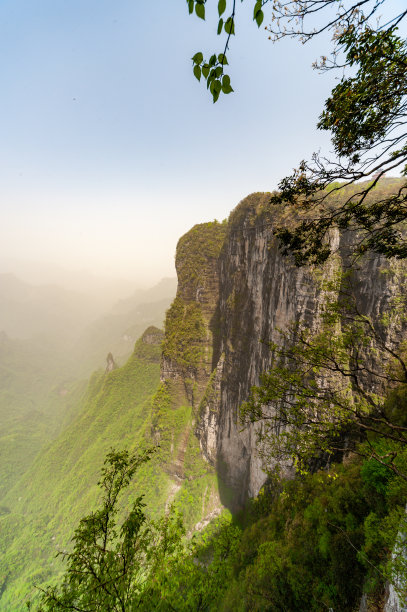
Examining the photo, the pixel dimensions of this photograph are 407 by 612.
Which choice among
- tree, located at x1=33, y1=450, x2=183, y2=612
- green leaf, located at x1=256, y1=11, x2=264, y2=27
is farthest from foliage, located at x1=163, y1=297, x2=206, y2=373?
green leaf, located at x1=256, y1=11, x2=264, y2=27

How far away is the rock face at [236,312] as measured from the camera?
15.7m

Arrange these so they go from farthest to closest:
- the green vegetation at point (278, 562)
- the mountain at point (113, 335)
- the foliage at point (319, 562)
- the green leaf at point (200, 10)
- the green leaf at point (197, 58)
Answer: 1. the mountain at point (113, 335)
2. the foliage at point (319, 562)
3. the green vegetation at point (278, 562)
4. the green leaf at point (197, 58)
5. the green leaf at point (200, 10)

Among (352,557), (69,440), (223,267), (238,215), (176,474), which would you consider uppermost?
(238,215)

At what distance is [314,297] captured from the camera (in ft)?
49.5

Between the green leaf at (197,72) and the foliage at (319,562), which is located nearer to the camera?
the green leaf at (197,72)

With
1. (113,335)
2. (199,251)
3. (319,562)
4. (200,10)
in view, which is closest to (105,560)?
(319,562)

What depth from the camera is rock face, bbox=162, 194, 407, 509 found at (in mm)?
15711

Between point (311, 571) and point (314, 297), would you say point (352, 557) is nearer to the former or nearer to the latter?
point (311, 571)

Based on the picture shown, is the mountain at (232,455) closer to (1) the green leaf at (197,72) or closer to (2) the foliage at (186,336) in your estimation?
(2) the foliage at (186,336)

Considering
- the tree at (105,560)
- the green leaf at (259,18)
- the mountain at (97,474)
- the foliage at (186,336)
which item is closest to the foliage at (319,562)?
the tree at (105,560)

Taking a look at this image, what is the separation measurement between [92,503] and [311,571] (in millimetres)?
38881

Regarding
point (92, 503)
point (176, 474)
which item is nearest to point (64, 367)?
point (92, 503)

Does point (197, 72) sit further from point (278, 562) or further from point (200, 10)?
point (278, 562)

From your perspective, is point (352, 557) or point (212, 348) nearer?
point (352, 557)
